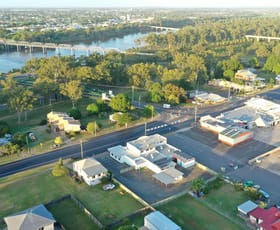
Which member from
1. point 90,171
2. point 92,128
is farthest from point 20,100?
point 90,171

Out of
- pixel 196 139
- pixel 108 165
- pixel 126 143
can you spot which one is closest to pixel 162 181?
pixel 108 165

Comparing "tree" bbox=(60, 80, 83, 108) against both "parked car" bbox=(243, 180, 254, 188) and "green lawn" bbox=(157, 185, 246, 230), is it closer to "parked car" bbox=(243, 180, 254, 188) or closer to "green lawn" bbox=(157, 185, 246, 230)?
"green lawn" bbox=(157, 185, 246, 230)

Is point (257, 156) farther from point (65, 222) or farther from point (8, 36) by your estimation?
point (8, 36)

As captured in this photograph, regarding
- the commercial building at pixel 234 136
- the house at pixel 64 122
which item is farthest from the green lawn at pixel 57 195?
the commercial building at pixel 234 136

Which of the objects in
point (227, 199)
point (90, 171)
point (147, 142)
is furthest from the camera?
point (147, 142)

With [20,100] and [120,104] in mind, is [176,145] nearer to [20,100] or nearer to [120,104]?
[120,104]

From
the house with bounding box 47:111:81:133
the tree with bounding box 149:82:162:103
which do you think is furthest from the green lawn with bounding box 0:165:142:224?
the tree with bounding box 149:82:162:103
